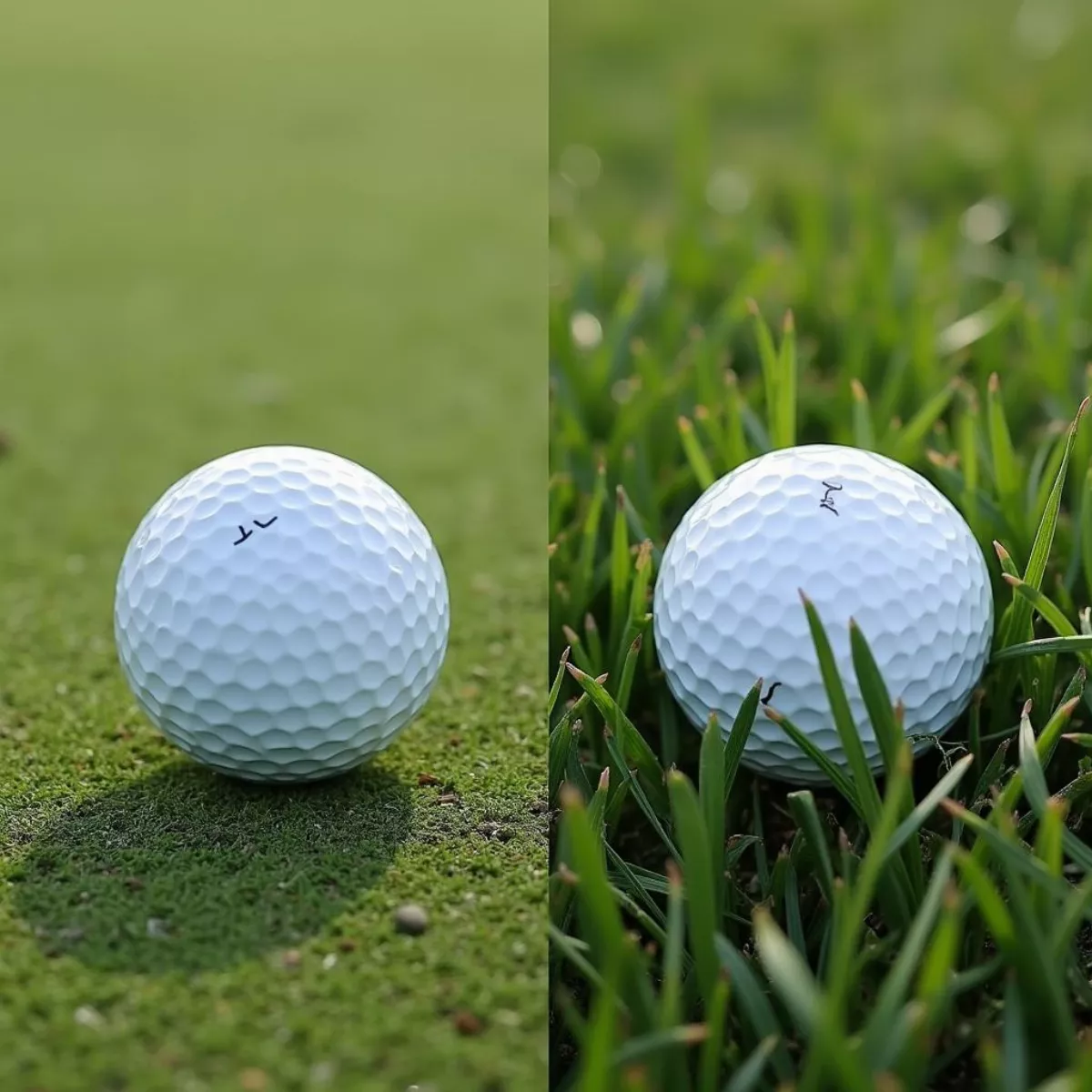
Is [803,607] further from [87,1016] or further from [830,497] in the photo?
[87,1016]

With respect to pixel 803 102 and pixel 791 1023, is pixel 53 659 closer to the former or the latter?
pixel 791 1023

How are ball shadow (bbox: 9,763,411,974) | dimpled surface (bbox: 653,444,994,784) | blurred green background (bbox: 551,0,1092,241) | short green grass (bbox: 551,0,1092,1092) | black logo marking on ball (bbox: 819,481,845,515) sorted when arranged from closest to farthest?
short green grass (bbox: 551,0,1092,1092) < ball shadow (bbox: 9,763,411,974) < dimpled surface (bbox: 653,444,994,784) < black logo marking on ball (bbox: 819,481,845,515) < blurred green background (bbox: 551,0,1092,241)

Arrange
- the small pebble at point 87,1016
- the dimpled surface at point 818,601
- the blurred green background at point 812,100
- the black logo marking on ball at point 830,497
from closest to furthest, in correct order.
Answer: the small pebble at point 87,1016
the dimpled surface at point 818,601
the black logo marking on ball at point 830,497
the blurred green background at point 812,100

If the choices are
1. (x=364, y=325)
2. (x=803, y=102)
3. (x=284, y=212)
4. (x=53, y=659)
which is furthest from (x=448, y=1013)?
(x=803, y=102)

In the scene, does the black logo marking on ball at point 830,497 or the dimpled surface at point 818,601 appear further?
the black logo marking on ball at point 830,497

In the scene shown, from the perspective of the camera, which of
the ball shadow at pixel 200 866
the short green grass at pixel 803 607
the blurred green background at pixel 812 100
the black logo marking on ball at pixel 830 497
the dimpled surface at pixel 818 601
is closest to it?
the short green grass at pixel 803 607

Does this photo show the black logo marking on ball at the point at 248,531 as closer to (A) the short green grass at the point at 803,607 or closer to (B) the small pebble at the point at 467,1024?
(A) the short green grass at the point at 803,607

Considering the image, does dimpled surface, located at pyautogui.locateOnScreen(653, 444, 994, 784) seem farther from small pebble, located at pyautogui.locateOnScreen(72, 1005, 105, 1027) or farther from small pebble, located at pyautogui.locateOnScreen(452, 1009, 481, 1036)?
small pebble, located at pyautogui.locateOnScreen(72, 1005, 105, 1027)

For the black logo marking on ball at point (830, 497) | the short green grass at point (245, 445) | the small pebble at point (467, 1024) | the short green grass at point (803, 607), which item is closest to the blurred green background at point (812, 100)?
the short green grass at point (803, 607)

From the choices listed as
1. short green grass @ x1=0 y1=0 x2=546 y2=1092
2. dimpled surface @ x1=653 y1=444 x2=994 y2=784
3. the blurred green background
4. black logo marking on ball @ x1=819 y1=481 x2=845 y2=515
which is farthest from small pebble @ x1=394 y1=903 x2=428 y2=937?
the blurred green background
